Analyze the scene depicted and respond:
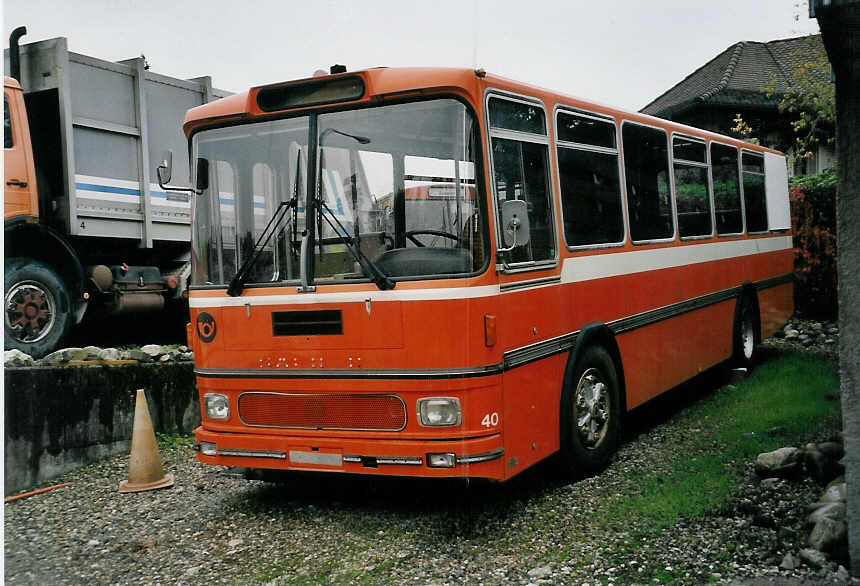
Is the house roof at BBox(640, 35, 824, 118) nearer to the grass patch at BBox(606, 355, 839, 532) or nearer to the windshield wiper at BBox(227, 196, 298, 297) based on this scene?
the grass patch at BBox(606, 355, 839, 532)

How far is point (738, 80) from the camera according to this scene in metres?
16.9

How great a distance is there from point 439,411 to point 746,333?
687 cm

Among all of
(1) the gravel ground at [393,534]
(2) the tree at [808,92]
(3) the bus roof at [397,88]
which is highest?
(2) the tree at [808,92]

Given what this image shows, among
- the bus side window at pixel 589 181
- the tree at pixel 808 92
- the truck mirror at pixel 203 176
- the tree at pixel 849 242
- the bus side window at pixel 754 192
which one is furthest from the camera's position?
the tree at pixel 808 92

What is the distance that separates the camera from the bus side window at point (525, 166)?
5.40m

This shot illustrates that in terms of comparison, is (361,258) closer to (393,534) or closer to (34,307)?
(393,534)

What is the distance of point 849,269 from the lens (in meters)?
4.30

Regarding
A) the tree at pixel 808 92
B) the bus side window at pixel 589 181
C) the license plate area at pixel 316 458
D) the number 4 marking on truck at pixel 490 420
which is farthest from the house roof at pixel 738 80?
the license plate area at pixel 316 458

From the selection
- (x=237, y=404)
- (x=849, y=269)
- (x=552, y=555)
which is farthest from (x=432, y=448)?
(x=849, y=269)

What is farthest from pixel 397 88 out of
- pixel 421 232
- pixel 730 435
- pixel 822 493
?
pixel 730 435

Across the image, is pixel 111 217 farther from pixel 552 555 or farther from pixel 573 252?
pixel 552 555

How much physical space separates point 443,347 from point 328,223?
3.54 feet

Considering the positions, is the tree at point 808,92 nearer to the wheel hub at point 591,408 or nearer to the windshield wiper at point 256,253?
the wheel hub at point 591,408

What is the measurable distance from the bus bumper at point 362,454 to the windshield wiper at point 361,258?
94cm
